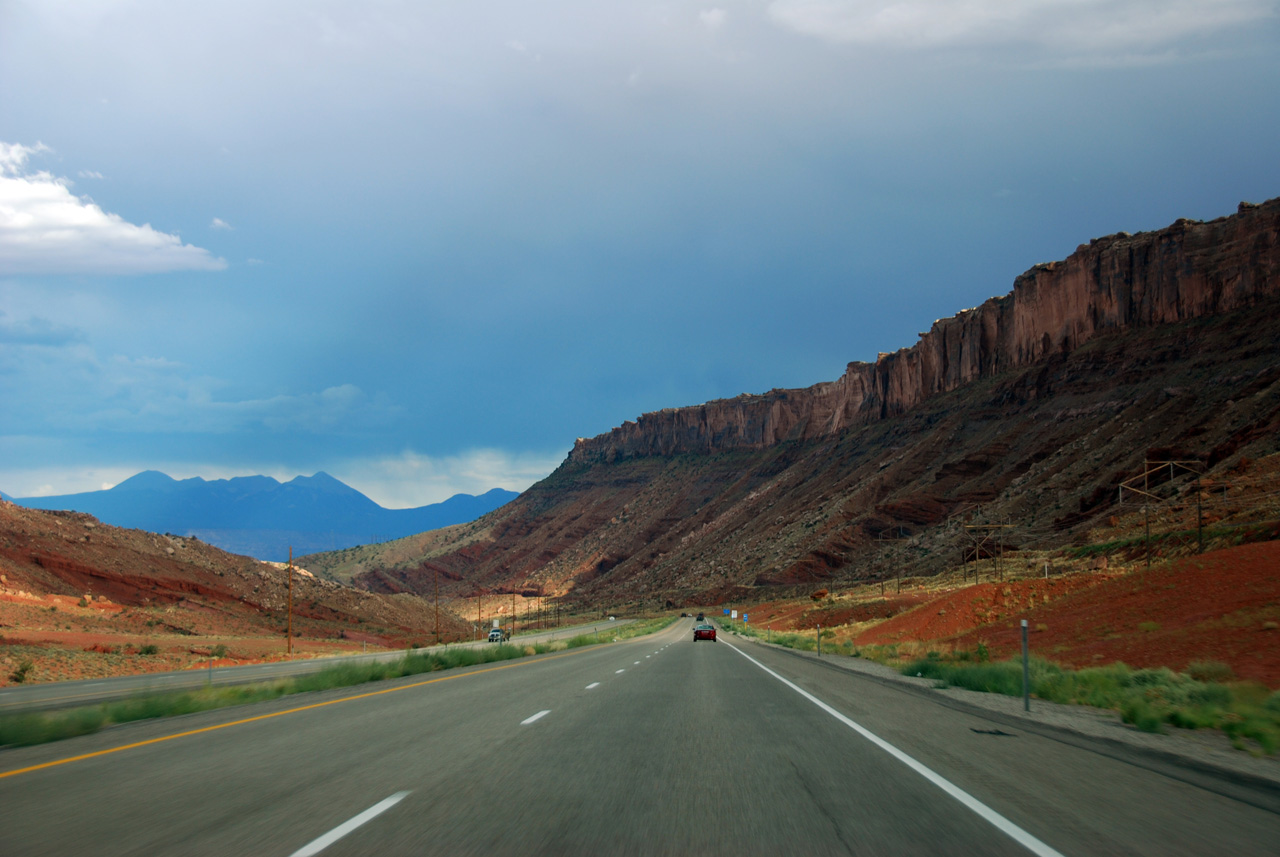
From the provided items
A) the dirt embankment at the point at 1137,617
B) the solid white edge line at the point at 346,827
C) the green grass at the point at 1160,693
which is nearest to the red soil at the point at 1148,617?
the dirt embankment at the point at 1137,617

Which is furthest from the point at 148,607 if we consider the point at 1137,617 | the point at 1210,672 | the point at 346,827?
the point at 346,827

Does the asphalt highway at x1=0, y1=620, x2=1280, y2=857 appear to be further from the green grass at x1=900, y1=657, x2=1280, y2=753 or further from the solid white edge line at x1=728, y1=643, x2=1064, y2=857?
the green grass at x1=900, y1=657, x2=1280, y2=753

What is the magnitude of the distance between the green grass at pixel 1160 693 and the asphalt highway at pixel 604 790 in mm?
2010

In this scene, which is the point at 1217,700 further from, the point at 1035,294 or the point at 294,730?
the point at 1035,294

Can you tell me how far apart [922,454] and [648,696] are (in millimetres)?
88259

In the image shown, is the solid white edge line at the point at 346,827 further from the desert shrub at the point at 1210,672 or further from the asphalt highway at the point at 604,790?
the desert shrub at the point at 1210,672

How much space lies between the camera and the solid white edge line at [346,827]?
5.15 meters

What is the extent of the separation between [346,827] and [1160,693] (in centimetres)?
1259

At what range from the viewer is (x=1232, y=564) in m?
26.8

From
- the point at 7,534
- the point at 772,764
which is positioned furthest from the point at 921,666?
the point at 7,534

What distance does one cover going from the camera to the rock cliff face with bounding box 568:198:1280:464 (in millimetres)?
81625

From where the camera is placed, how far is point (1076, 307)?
94375mm

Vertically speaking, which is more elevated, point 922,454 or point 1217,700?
point 922,454

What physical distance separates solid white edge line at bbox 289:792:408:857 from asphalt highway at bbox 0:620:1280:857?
0.02 m
